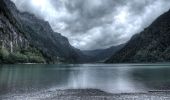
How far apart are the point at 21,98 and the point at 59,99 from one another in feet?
24.7

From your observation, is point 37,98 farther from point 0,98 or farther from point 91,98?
point 91,98

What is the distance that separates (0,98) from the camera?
4572cm

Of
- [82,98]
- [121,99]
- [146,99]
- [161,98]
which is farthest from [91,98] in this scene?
[161,98]

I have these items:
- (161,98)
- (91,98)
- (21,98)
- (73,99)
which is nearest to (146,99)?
(161,98)

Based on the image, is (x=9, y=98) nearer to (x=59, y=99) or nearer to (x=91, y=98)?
(x=59, y=99)

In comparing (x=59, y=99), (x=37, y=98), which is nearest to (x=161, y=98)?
(x=59, y=99)

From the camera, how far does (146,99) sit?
4334 centimetres

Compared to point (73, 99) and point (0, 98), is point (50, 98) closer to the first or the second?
point (73, 99)

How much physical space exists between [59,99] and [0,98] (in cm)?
1173

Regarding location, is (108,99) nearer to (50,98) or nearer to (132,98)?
(132,98)

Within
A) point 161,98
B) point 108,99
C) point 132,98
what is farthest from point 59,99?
point 161,98

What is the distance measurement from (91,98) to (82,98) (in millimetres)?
1779

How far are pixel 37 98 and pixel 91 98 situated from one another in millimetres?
10605

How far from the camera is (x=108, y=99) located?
4422 centimetres
